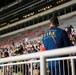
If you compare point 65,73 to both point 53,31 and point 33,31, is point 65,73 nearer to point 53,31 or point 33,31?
point 53,31

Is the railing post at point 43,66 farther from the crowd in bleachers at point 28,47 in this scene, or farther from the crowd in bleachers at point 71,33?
the crowd in bleachers at point 71,33

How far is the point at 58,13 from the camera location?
16.4 metres

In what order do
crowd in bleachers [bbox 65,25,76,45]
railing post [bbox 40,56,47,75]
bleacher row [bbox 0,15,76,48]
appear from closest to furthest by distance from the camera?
railing post [bbox 40,56,47,75]
crowd in bleachers [bbox 65,25,76,45]
bleacher row [bbox 0,15,76,48]

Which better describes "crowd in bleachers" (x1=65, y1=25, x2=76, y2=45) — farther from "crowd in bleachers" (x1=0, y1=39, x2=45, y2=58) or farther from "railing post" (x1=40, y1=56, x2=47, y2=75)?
"railing post" (x1=40, y1=56, x2=47, y2=75)

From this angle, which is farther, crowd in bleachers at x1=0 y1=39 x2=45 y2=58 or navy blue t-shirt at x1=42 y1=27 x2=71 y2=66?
crowd in bleachers at x1=0 y1=39 x2=45 y2=58

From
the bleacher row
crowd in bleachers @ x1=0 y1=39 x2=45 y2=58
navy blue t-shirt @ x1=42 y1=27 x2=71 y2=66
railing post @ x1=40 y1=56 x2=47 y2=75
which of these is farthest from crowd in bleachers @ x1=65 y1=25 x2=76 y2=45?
railing post @ x1=40 y1=56 x2=47 y2=75

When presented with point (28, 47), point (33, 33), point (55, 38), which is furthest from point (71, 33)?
point (55, 38)

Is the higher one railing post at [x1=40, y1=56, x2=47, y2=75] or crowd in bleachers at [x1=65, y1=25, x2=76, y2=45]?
crowd in bleachers at [x1=65, y1=25, x2=76, y2=45]

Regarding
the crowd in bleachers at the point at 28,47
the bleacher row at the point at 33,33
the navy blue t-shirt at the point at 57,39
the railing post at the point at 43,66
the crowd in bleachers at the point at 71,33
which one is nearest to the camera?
the railing post at the point at 43,66

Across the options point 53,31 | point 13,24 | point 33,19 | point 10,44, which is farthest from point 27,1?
point 53,31

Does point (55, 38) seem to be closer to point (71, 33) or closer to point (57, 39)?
point (57, 39)

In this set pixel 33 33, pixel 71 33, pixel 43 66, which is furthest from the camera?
pixel 33 33

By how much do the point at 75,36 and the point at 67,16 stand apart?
2.32 metres

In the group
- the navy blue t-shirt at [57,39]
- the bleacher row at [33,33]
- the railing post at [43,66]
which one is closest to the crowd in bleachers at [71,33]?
the bleacher row at [33,33]
